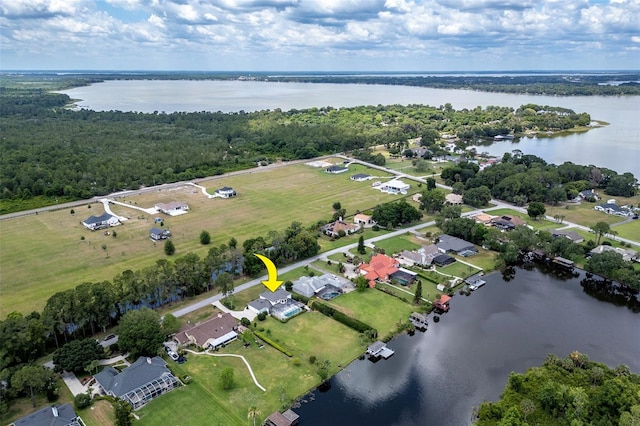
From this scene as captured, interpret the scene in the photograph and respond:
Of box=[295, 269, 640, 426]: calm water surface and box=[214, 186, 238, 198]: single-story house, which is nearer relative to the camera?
box=[295, 269, 640, 426]: calm water surface

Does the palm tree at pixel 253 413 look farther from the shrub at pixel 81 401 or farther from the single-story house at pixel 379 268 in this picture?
the single-story house at pixel 379 268

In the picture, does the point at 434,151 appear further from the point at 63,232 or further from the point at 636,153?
the point at 63,232

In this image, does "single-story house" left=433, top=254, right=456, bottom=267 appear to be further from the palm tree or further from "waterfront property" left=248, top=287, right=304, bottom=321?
the palm tree

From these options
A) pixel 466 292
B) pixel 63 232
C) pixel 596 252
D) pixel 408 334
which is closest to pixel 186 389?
Answer: pixel 408 334

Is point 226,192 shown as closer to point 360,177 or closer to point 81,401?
point 360,177

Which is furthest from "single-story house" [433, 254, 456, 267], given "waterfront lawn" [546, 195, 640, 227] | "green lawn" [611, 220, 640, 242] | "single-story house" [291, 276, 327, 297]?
"green lawn" [611, 220, 640, 242]
